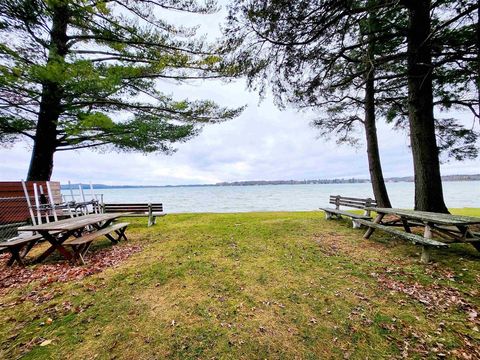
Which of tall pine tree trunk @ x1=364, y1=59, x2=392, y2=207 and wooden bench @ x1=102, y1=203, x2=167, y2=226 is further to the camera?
wooden bench @ x1=102, y1=203, x2=167, y2=226

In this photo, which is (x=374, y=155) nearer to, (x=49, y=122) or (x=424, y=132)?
(x=424, y=132)

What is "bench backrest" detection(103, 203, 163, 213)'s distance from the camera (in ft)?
29.4

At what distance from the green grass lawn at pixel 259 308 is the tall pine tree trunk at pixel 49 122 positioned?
643 centimetres

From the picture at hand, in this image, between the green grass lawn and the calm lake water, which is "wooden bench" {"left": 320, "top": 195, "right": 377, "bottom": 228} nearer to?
the green grass lawn

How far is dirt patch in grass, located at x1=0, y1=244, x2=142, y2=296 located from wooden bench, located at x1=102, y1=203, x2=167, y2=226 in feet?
11.5

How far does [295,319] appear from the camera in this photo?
2.75m

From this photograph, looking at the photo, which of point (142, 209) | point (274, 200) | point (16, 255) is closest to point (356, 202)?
point (142, 209)

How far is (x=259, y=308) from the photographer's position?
118 inches

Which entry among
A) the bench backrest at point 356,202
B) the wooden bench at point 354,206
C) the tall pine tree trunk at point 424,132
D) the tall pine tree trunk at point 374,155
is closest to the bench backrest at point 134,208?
the wooden bench at point 354,206

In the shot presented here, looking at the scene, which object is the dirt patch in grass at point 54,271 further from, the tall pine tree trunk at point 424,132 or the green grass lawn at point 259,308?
the tall pine tree trunk at point 424,132

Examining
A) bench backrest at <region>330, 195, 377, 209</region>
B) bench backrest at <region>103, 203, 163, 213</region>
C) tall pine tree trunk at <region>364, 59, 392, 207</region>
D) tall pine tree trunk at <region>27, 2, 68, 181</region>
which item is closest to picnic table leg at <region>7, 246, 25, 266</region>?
bench backrest at <region>103, 203, 163, 213</region>

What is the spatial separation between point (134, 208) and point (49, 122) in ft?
14.3

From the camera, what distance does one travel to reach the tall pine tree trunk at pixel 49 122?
24.0 feet

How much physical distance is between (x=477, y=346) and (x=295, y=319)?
1.75 meters
